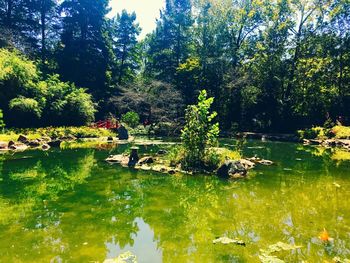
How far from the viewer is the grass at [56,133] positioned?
19.9 metres

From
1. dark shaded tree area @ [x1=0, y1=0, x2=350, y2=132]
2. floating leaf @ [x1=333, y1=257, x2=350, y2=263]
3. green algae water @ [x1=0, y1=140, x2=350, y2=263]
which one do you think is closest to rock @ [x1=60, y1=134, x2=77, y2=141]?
dark shaded tree area @ [x1=0, y1=0, x2=350, y2=132]

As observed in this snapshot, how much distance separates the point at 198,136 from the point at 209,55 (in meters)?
24.0

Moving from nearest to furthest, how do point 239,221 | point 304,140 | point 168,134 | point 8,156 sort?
point 239,221 → point 8,156 → point 304,140 → point 168,134

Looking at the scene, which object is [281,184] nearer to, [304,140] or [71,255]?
[71,255]

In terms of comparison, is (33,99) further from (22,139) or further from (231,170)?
(231,170)

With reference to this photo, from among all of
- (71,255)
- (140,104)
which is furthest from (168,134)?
(71,255)

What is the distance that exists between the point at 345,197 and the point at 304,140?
16.9m

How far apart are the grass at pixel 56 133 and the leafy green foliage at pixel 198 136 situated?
1258cm

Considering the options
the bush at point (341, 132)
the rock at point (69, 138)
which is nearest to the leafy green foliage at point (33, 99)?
the rock at point (69, 138)

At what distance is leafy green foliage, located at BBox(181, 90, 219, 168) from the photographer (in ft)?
37.7

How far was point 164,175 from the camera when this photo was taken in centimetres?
1061

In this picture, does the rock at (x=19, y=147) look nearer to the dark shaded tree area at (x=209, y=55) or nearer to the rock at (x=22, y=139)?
the rock at (x=22, y=139)

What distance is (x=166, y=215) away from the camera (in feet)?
21.6

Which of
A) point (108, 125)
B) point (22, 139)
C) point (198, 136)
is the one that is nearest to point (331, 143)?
point (198, 136)
